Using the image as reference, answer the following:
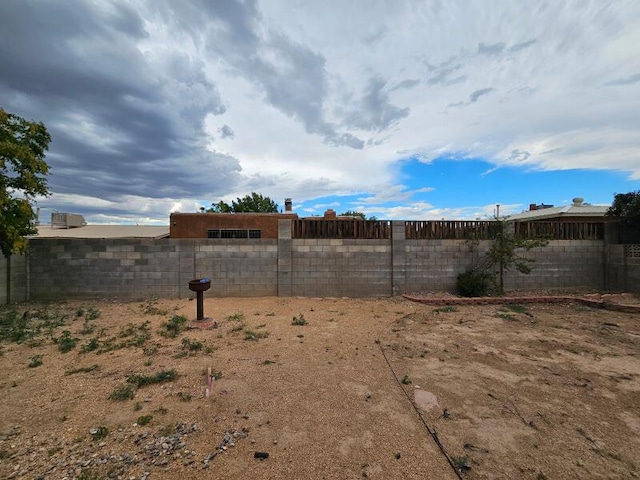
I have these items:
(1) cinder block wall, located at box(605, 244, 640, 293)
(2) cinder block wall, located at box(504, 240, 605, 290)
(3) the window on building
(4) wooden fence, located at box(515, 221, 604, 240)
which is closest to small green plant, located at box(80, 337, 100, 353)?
(2) cinder block wall, located at box(504, 240, 605, 290)

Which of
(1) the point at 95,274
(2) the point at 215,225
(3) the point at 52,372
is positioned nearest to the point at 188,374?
(3) the point at 52,372

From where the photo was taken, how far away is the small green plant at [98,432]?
282 cm

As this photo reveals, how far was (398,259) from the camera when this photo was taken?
970 centimetres

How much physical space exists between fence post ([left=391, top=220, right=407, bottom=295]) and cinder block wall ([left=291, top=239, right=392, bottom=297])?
0.18 metres

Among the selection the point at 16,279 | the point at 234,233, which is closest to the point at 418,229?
the point at 234,233

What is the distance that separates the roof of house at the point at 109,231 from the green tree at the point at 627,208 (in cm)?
1974

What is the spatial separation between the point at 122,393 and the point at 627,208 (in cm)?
1417

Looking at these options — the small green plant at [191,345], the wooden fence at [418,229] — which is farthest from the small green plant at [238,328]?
the wooden fence at [418,229]

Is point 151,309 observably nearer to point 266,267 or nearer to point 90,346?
point 90,346

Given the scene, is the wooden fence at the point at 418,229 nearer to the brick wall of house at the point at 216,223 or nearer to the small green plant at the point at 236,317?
the small green plant at the point at 236,317

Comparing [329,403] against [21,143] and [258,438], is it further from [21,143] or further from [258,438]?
[21,143]

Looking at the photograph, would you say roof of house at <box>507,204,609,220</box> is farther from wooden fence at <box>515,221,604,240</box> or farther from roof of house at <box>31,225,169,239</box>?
roof of house at <box>31,225,169,239</box>

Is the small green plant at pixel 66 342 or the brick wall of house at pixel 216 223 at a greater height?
the brick wall of house at pixel 216 223

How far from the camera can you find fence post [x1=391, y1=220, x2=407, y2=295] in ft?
31.8
